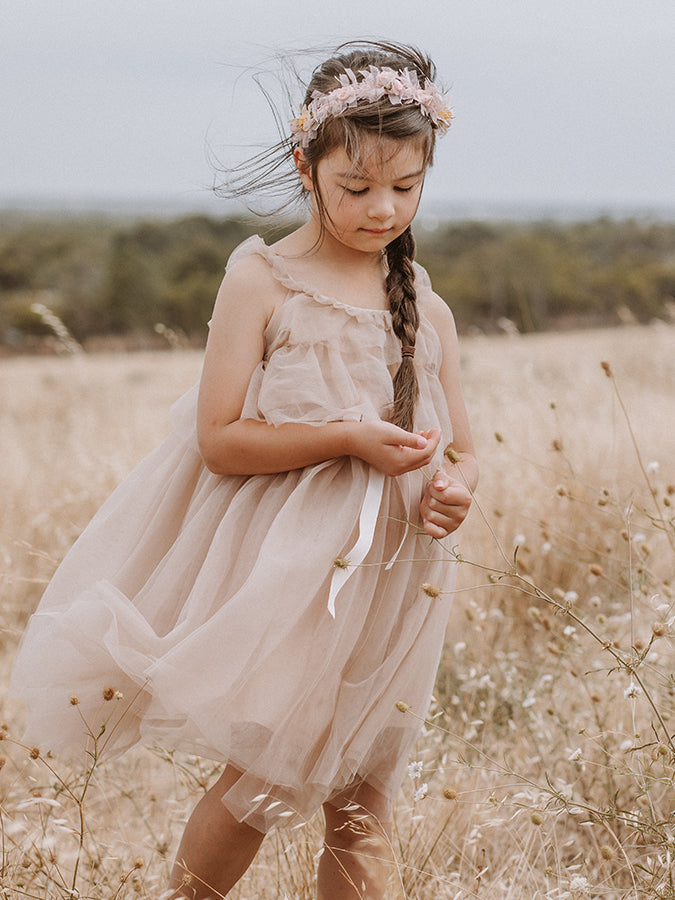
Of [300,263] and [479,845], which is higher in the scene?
[300,263]

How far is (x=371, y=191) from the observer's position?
172cm

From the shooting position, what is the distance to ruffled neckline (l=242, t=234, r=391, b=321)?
175 cm

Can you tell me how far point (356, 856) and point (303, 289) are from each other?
1.09 m

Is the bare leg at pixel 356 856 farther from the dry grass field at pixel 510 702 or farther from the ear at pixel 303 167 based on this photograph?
the ear at pixel 303 167

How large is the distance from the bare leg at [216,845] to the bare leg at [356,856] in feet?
0.56

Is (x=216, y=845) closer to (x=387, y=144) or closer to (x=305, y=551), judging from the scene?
(x=305, y=551)

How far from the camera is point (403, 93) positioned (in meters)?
1.76

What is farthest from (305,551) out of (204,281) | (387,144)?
(204,281)

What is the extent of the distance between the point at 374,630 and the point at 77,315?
32959 millimetres

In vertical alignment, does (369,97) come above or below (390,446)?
above

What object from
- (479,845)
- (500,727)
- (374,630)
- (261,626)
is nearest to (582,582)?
(500,727)

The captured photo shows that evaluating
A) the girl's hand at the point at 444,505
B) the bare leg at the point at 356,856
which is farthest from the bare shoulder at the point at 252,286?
the bare leg at the point at 356,856

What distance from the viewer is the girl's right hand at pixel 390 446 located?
1650 mm

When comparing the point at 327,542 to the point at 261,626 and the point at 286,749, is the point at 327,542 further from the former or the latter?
the point at 286,749
